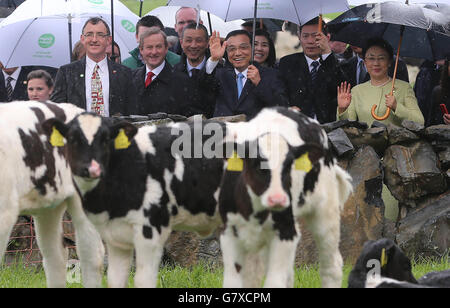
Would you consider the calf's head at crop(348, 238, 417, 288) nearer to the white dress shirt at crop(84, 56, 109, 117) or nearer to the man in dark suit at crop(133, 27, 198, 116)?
the man in dark suit at crop(133, 27, 198, 116)

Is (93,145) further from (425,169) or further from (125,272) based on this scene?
(425,169)

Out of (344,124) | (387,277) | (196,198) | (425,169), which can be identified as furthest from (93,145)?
(425,169)

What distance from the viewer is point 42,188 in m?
6.79

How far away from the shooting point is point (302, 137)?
645cm

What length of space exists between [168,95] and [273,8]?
2.11 m

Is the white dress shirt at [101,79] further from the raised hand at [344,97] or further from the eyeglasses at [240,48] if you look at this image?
the raised hand at [344,97]

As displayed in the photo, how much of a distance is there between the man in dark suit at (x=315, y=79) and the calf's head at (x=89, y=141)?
350cm

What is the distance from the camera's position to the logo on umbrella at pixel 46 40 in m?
11.4

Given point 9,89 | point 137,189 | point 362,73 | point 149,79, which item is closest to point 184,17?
point 149,79

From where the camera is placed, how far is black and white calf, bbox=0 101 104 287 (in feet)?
21.4

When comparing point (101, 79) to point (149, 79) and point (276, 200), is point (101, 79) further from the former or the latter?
point (276, 200)

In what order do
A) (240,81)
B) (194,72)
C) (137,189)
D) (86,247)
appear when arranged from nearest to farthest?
(137,189) → (86,247) → (240,81) → (194,72)

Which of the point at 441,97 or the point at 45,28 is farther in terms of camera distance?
the point at 45,28

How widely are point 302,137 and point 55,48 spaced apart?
6075mm
